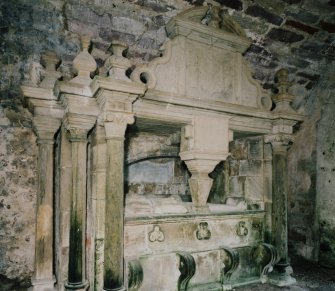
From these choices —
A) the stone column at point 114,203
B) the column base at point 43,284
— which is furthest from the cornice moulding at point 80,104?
the column base at point 43,284

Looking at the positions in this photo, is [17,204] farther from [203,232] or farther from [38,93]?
[203,232]

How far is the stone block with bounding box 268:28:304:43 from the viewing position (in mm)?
3826

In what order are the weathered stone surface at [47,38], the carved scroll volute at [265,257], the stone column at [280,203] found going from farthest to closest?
the stone column at [280,203] → the carved scroll volute at [265,257] → the weathered stone surface at [47,38]

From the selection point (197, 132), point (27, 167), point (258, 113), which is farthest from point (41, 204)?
point (258, 113)

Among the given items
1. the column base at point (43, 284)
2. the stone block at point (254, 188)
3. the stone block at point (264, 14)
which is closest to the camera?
the column base at point (43, 284)

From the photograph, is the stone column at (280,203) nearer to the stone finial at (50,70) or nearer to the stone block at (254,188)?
the stone block at (254,188)

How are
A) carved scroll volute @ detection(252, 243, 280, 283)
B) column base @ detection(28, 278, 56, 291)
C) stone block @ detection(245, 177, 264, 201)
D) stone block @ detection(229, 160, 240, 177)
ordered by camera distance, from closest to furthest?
column base @ detection(28, 278, 56, 291) < carved scroll volute @ detection(252, 243, 280, 283) < stone block @ detection(245, 177, 264, 201) < stone block @ detection(229, 160, 240, 177)

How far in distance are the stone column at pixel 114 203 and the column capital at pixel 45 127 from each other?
2.84 ft

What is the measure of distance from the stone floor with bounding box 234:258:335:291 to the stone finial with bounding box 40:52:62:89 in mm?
3257

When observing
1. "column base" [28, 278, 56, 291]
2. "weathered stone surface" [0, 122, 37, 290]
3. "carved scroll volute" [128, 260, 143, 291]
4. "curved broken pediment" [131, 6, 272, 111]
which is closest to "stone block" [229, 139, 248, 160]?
"curved broken pediment" [131, 6, 272, 111]

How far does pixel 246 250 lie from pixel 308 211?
1.76 meters

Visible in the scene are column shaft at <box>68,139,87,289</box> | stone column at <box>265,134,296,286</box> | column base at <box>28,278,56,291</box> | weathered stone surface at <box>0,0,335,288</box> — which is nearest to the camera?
column shaft at <box>68,139,87,289</box>

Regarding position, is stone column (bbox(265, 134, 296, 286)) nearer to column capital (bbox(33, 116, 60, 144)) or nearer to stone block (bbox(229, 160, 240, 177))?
stone block (bbox(229, 160, 240, 177))

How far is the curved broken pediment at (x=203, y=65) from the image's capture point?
10.3 feet
